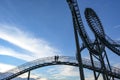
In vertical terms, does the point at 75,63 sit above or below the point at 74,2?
below

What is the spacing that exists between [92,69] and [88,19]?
23.8 ft

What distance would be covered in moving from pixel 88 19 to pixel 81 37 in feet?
10.8

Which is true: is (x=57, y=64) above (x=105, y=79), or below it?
above

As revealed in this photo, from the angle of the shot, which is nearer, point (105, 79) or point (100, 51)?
point (105, 79)

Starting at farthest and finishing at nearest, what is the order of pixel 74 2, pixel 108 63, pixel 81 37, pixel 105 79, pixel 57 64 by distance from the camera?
pixel 57 64, pixel 108 63, pixel 81 37, pixel 105 79, pixel 74 2

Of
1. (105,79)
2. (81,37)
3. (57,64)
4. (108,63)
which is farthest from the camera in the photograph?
(57,64)

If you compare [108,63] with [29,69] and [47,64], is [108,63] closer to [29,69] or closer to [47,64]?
[47,64]

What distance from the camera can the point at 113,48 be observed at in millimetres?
29703

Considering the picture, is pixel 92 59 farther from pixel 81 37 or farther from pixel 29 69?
pixel 29 69

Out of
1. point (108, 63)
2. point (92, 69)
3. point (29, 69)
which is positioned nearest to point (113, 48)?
point (108, 63)

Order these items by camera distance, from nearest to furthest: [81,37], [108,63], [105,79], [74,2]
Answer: [74,2]
[105,79]
[81,37]
[108,63]

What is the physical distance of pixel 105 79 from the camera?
2639cm

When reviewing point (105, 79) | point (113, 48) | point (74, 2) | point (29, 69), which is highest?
point (74, 2)

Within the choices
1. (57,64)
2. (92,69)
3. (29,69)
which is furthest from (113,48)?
(29,69)
